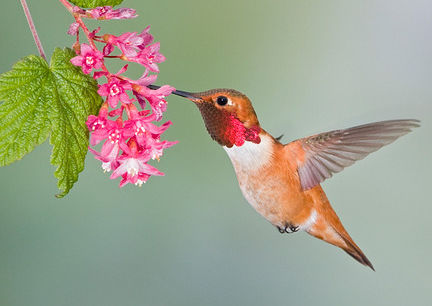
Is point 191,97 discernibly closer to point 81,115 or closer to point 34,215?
point 81,115

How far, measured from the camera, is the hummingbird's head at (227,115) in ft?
2.57

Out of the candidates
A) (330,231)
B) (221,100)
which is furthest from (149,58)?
(330,231)

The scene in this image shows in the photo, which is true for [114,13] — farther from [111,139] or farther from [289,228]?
[289,228]

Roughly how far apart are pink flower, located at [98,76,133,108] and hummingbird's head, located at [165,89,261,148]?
14 centimetres

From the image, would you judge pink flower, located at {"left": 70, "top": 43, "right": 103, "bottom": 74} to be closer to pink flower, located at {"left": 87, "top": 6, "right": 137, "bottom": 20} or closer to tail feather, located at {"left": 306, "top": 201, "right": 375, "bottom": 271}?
pink flower, located at {"left": 87, "top": 6, "right": 137, "bottom": 20}

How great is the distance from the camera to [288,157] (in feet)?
3.34

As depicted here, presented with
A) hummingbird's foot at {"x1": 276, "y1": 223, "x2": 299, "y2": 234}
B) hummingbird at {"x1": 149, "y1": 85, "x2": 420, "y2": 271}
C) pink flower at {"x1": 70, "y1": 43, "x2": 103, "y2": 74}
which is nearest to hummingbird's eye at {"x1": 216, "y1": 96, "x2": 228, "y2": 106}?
hummingbird at {"x1": 149, "y1": 85, "x2": 420, "y2": 271}

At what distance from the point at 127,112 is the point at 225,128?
0.20 metres

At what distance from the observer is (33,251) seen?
1.79m

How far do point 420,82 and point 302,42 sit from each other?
434 millimetres

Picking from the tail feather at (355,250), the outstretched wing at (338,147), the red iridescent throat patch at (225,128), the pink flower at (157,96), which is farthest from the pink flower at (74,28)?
the tail feather at (355,250)

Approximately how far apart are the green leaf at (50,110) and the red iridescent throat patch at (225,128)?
18 cm

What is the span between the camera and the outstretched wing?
0.86 metres

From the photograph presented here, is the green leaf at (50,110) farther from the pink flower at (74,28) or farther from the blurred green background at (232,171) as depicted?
the blurred green background at (232,171)
